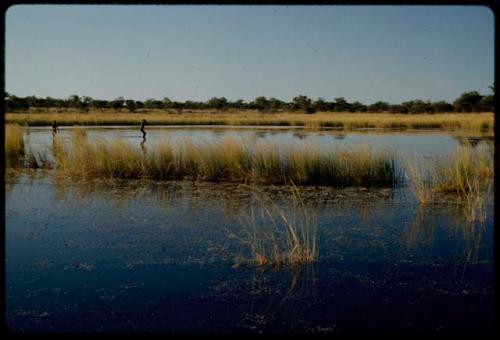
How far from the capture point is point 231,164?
8.53m

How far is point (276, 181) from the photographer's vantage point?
27.2 ft

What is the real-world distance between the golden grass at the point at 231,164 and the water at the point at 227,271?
1.64 meters

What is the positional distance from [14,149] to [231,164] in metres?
4.90

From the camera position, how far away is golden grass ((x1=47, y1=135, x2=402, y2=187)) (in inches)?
325

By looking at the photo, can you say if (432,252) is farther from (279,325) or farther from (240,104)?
(240,104)

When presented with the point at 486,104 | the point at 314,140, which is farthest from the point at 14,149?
the point at 486,104

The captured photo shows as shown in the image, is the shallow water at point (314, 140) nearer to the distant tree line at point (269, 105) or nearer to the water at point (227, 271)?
the water at point (227, 271)

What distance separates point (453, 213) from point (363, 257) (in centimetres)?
226

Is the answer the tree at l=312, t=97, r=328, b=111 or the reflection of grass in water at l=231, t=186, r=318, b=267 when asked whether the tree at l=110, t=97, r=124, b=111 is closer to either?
the tree at l=312, t=97, r=328, b=111

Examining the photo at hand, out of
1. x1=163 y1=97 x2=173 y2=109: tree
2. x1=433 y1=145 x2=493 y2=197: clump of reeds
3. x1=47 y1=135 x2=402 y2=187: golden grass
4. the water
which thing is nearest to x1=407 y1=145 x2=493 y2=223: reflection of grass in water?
x1=433 y1=145 x2=493 y2=197: clump of reeds

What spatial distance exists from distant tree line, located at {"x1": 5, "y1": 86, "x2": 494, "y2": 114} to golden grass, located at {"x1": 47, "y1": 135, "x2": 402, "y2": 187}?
32.6 metres

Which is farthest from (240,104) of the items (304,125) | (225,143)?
(225,143)

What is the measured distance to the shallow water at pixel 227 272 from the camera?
3.15 m

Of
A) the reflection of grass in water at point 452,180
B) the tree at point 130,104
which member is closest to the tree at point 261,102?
the tree at point 130,104
